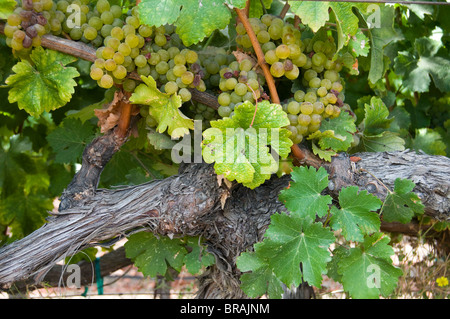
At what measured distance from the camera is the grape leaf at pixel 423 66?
1.94 meters

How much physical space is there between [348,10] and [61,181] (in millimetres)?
1582

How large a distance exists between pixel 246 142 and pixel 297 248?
0.30m

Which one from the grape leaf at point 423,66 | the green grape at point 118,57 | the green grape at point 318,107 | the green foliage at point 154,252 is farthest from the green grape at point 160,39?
the grape leaf at point 423,66

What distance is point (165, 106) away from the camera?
1243 millimetres

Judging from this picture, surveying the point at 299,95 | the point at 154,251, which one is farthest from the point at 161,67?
the point at 154,251

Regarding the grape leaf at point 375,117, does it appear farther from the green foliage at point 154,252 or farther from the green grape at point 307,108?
the green foliage at point 154,252

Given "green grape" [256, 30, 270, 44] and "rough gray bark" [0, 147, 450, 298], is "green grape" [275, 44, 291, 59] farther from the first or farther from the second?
"rough gray bark" [0, 147, 450, 298]

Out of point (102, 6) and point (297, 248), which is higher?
point (102, 6)

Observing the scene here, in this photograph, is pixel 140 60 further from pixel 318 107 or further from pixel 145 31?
pixel 318 107

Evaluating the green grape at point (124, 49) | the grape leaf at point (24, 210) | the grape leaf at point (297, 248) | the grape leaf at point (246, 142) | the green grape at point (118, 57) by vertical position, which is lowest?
the grape leaf at point (24, 210)

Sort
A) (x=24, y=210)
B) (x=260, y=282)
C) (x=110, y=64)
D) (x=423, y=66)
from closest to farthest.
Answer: (x=110, y=64) → (x=260, y=282) → (x=423, y=66) → (x=24, y=210)

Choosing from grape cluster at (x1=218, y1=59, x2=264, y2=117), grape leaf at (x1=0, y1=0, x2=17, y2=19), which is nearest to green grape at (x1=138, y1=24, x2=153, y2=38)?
grape cluster at (x1=218, y1=59, x2=264, y2=117)

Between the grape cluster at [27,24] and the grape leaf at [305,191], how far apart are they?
2.54ft
